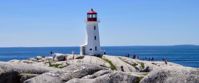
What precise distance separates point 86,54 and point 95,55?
2382mm

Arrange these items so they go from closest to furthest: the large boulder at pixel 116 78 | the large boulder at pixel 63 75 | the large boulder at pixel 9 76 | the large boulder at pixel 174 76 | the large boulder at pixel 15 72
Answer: the large boulder at pixel 174 76
the large boulder at pixel 116 78
the large boulder at pixel 63 75
the large boulder at pixel 9 76
the large boulder at pixel 15 72

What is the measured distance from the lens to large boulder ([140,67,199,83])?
92.8 feet

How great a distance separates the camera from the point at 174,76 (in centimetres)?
2869

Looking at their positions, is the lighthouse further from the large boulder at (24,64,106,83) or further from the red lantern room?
the large boulder at (24,64,106,83)

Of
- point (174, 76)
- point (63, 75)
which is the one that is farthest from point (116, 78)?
point (63, 75)

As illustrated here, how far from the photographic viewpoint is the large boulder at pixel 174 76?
28297mm

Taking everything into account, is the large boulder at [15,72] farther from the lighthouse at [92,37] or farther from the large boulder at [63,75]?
the lighthouse at [92,37]

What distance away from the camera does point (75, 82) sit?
30.7 metres

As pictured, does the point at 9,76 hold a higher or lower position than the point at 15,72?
lower

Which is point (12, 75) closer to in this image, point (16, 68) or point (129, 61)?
point (16, 68)

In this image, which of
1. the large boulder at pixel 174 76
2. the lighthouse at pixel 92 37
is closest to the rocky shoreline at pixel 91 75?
the large boulder at pixel 174 76

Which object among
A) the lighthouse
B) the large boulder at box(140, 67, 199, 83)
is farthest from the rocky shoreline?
the lighthouse

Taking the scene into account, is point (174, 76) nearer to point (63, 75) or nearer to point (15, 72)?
point (63, 75)

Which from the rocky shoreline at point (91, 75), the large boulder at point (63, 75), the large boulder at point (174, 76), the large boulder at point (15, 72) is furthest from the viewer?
the large boulder at point (15, 72)
